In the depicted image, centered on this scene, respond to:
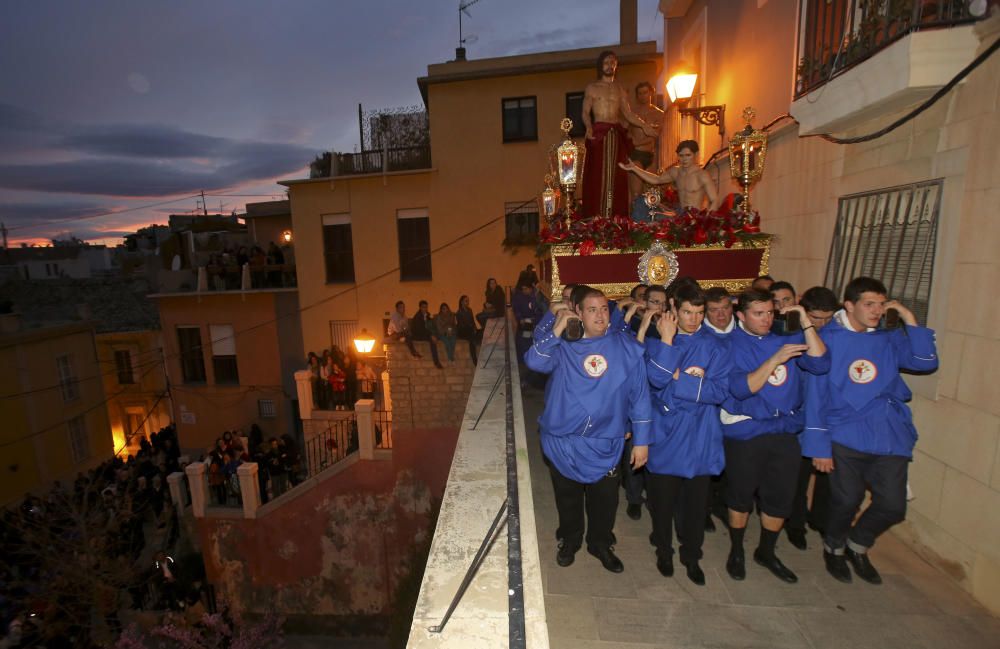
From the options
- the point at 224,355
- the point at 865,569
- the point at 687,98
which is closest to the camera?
the point at 865,569

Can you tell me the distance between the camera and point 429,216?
49.8 ft

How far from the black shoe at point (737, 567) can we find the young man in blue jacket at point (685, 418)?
0.82 ft

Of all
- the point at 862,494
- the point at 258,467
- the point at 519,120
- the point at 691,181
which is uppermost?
the point at 519,120

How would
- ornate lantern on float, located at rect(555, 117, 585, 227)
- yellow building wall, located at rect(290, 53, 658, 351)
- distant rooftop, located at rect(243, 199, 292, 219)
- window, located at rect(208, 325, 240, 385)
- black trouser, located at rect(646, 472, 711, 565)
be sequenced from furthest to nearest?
distant rooftop, located at rect(243, 199, 292, 219) < window, located at rect(208, 325, 240, 385) < yellow building wall, located at rect(290, 53, 658, 351) < ornate lantern on float, located at rect(555, 117, 585, 227) < black trouser, located at rect(646, 472, 711, 565)

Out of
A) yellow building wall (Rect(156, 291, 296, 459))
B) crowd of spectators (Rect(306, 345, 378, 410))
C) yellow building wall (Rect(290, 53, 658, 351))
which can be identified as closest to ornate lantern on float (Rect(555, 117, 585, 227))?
crowd of spectators (Rect(306, 345, 378, 410))

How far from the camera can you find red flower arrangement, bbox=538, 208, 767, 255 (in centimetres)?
504

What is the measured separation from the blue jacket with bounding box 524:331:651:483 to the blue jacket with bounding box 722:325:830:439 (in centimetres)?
65

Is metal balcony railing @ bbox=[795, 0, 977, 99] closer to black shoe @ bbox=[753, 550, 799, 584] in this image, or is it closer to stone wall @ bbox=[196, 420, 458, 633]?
black shoe @ bbox=[753, 550, 799, 584]

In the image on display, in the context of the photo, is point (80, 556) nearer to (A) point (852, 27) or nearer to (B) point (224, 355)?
(B) point (224, 355)

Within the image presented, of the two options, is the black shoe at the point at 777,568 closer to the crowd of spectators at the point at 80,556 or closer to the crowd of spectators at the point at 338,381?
the crowd of spectators at the point at 338,381

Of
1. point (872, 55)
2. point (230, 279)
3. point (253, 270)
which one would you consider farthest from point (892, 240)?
point (230, 279)

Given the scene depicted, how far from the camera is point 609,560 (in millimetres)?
3580

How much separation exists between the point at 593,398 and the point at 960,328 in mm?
2627

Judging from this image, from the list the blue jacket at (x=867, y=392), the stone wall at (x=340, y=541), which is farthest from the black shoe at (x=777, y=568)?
the stone wall at (x=340, y=541)
